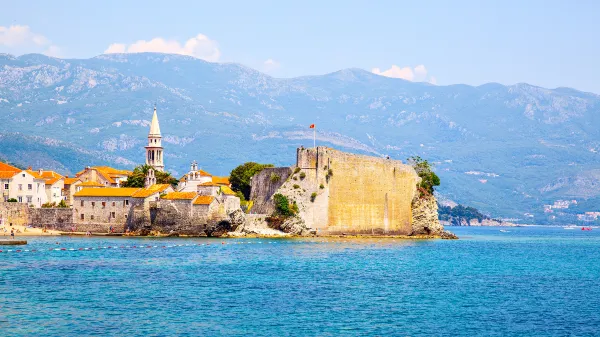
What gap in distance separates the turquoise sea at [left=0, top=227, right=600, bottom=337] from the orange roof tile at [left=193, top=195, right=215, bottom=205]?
1059 cm

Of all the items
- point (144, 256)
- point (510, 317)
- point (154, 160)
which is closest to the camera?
point (510, 317)

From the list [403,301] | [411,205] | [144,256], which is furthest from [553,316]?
[411,205]

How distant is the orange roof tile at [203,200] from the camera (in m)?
78.7

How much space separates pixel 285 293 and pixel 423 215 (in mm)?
49526

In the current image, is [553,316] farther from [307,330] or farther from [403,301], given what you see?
[307,330]

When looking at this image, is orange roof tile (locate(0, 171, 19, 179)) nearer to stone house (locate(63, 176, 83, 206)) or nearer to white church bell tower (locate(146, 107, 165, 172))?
stone house (locate(63, 176, 83, 206))

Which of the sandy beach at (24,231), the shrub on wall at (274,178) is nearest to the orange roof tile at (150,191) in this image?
the sandy beach at (24,231)

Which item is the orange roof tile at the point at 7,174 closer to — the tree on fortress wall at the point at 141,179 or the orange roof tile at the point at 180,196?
the tree on fortress wall at the point at 141,179

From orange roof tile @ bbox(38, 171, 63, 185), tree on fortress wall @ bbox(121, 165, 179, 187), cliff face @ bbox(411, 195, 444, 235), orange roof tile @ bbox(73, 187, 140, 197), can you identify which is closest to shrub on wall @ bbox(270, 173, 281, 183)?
orange roof tile @ bbox(73, 187, 140, 197)

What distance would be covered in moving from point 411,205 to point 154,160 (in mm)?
42117

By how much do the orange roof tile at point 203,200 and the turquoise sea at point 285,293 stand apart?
1059cm

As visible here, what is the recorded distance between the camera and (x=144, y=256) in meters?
59.3

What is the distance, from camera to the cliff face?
89.4 m

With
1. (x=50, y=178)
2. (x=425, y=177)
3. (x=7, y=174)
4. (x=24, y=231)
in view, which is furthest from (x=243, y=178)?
(x=24, y=231)
